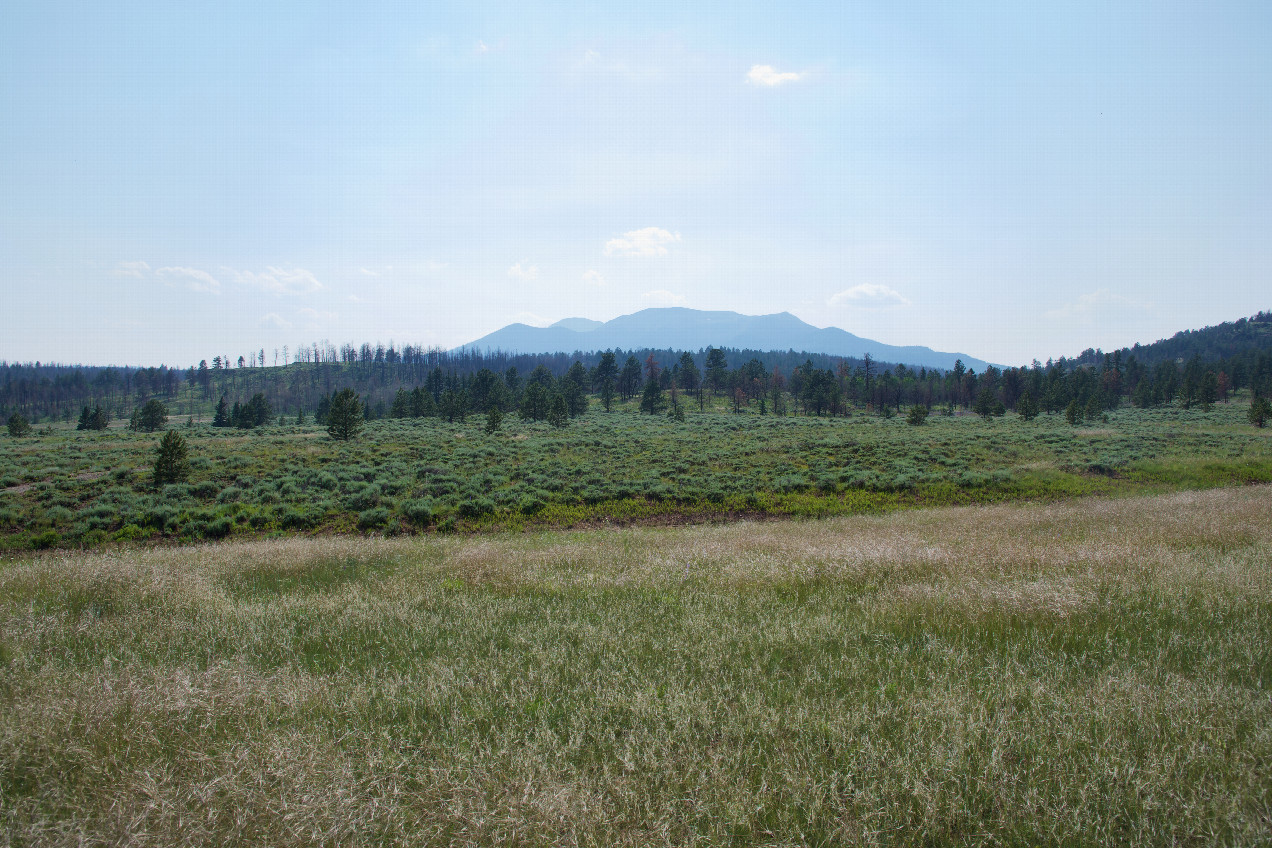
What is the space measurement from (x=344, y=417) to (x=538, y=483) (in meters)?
30.6

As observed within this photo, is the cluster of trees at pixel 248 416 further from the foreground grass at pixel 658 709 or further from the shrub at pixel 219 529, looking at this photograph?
the foreground grass at pixel 658 709

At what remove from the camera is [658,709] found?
4.18m

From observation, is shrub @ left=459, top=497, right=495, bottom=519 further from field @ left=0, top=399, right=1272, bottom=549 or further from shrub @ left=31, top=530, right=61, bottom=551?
shrub @ left=31, top=530, right=61, bottom=551

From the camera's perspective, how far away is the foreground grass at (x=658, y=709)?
2.98 metres

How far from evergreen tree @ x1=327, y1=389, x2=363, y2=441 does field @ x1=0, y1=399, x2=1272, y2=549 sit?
783 centimetres

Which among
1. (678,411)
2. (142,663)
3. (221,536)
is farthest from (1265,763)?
(678,411)

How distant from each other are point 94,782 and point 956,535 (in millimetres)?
13547

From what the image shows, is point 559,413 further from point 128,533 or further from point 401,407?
point 128,533

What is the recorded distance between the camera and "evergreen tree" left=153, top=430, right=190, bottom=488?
81.1 ft

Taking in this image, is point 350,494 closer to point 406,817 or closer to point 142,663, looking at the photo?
point 142,663

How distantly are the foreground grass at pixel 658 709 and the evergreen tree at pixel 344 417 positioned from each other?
42.2 metres

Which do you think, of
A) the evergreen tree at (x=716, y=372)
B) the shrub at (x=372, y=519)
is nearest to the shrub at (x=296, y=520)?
the shrub at (x=372, y=519)

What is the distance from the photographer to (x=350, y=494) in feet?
74.7

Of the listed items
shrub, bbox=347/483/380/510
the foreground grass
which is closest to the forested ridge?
shrub, bbox=347/483/380/510
